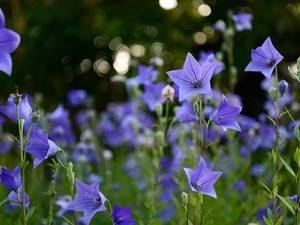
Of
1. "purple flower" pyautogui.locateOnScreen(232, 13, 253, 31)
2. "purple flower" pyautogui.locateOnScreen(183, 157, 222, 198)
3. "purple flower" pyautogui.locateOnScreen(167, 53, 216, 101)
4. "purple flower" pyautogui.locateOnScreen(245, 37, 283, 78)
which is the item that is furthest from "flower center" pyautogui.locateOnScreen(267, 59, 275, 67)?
"purple flower" pyautogui.locateOnScreen(232, 13, 253, 31)

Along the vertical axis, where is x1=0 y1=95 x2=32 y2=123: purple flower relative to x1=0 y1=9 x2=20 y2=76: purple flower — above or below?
below

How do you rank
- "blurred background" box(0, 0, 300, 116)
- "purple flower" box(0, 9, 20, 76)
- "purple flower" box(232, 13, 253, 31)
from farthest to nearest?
"blurred background" box(0, 0, 300, 116) → "purple flower" box(232, 13, 253, 31) → "purple flower" box(0, 9, 20, 76)

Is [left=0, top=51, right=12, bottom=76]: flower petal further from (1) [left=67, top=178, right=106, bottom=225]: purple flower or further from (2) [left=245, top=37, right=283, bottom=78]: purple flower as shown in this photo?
(2) [left=245, top=37, right=283, bottom=78]: purple flower

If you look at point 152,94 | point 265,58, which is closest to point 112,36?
point 152,94

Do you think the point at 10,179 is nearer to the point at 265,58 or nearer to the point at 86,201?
the point at 86,201

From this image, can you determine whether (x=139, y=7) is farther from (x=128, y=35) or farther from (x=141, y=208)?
(x=141, y=208)

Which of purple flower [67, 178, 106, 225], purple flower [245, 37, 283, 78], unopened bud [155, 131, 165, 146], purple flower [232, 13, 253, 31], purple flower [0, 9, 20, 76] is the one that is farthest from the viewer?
purple flower [232, 13, 253, 31]

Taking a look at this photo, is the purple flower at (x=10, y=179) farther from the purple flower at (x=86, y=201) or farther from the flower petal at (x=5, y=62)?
the flower petal at (x=5, y=62)
